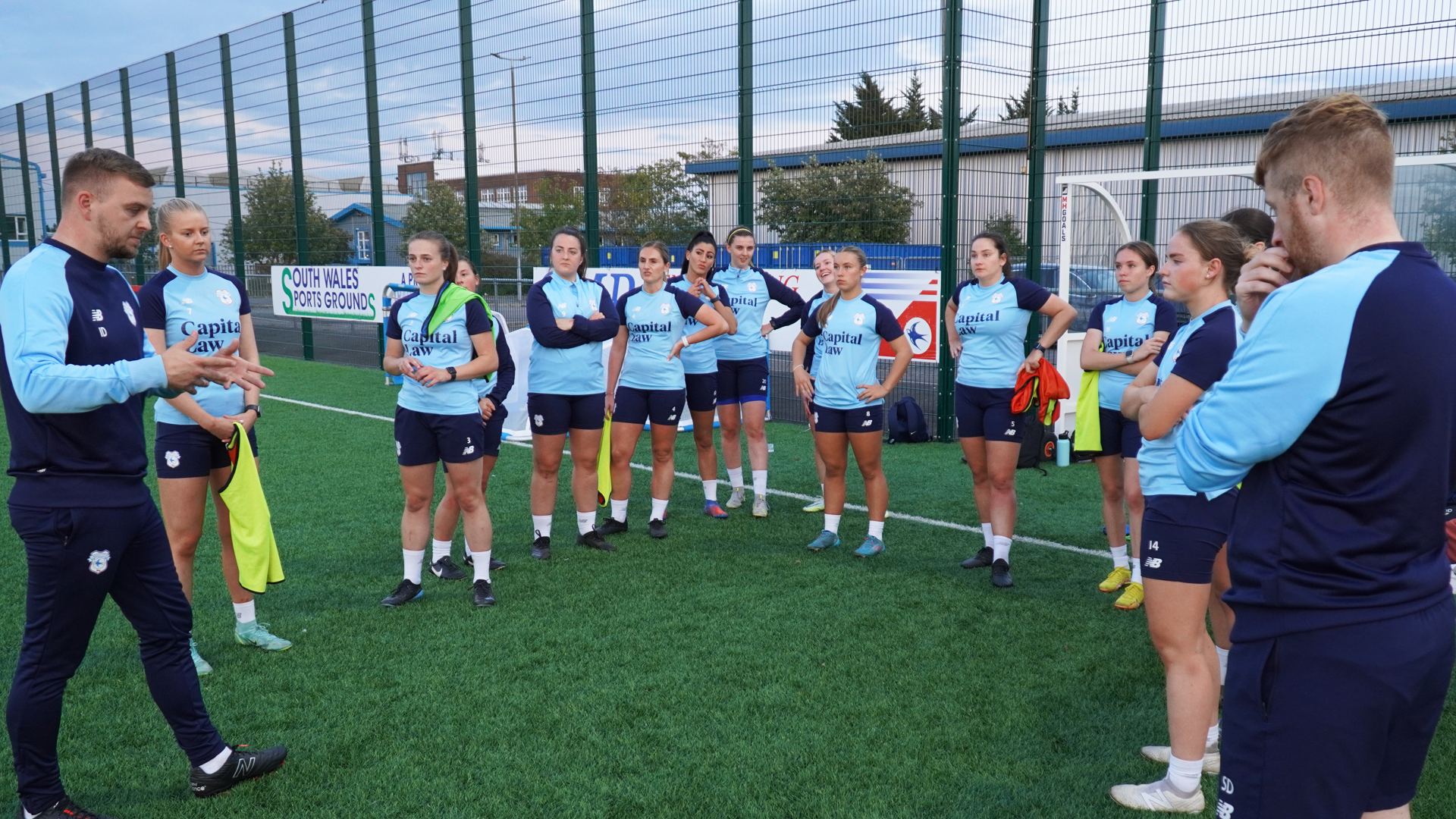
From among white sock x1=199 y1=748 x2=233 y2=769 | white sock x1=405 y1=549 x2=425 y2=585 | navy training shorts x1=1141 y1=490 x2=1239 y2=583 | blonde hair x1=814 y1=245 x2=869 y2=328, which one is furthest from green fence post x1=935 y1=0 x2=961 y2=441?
white sock x1=199 y1=748 x2=233 y2=769

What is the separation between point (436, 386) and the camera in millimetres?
4867

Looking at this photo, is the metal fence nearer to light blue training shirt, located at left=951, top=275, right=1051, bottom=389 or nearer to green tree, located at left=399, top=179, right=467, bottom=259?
green tree, located at left=399, top=179, right=467, bottom=259

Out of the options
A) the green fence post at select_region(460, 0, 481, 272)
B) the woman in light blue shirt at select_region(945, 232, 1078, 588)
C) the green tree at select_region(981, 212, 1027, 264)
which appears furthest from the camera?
the green fence post at select_region(460, 0, 481, 272)

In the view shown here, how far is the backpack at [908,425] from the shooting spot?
9.73m

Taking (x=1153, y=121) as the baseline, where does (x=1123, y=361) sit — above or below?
below

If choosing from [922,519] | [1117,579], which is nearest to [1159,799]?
[1117,579]

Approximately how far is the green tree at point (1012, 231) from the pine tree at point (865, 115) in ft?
4.32

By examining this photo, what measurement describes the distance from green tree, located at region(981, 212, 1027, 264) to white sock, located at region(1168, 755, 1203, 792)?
724cm

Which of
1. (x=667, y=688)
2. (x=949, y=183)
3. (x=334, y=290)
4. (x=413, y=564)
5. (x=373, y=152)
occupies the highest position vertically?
(x=373, y=152)

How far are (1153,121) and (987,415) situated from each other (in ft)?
16.6

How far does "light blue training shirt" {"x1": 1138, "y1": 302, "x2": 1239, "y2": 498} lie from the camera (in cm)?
261

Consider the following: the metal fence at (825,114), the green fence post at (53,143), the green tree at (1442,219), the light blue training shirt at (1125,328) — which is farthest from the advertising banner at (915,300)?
the green fence post at (53,143)

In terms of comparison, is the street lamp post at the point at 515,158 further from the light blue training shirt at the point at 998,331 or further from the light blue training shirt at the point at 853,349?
the light blue training shirt at the point at 998,331

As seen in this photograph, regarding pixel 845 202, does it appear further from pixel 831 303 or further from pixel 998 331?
pixel 998 331
